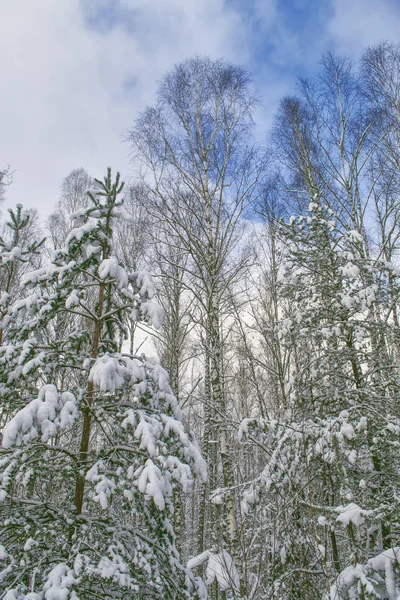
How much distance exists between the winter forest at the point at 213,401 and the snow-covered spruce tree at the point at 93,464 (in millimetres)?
18

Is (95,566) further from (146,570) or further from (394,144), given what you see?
(394,144)

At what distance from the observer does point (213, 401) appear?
18.3 feet

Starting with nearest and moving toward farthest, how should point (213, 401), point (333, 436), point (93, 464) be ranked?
point (93, 464)
point (333, 436)
point (213, 401)

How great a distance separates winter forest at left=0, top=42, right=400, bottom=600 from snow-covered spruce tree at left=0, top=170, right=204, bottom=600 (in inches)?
0.7

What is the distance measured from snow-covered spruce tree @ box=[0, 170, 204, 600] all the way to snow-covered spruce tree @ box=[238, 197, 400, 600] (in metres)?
1.06

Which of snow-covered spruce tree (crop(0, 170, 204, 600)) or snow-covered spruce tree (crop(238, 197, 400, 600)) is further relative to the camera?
snow-covered spruce tree (crop(238, 197, 400, 600))

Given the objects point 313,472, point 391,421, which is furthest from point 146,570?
point 391,421

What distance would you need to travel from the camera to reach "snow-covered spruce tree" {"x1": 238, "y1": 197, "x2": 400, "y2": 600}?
10.4 ft

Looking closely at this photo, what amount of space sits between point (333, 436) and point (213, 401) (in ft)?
6.65

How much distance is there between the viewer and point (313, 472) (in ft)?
15.4

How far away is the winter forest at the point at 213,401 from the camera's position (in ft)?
8.82

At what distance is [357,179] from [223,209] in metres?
3.72

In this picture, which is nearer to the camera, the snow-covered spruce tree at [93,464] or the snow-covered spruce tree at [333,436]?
the snow-covered spruce tree at [93,464]

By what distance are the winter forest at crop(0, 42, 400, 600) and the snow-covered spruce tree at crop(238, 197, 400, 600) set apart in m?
0.03
